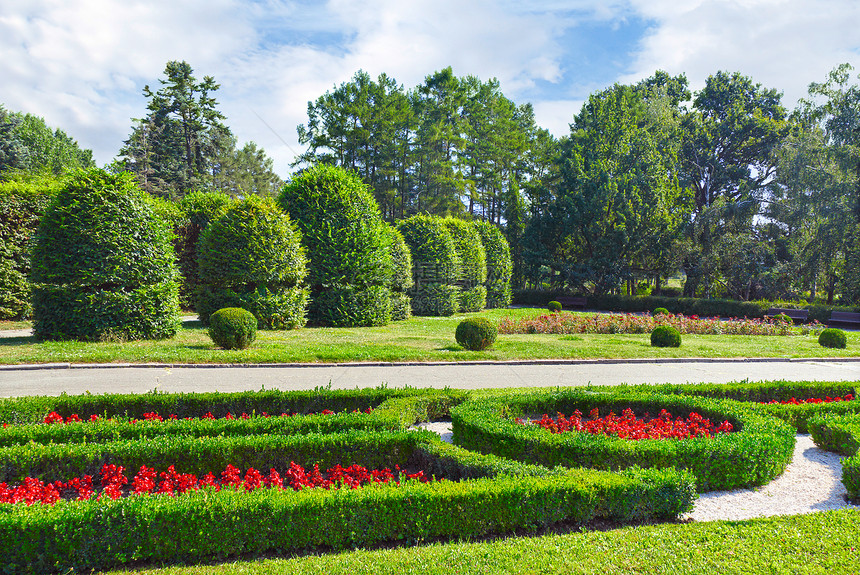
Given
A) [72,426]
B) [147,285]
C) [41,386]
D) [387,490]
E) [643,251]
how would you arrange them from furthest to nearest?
[643,251] < [147,285] < [41,386] < [72,426] < [387,490]

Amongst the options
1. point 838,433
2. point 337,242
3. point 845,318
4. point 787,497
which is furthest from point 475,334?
point 845,318

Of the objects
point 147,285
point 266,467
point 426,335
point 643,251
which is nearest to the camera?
point 266,467

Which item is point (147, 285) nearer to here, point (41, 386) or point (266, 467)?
point (41, 386)

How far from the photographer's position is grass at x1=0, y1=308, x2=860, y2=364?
11.0 meters

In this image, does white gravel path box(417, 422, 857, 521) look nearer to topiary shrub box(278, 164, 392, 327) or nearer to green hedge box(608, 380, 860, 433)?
green hedge box(608, 380, 860, 433)

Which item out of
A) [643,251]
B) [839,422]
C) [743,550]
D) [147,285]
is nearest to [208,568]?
[743,550]

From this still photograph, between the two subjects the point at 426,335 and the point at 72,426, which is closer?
the point at 72,426

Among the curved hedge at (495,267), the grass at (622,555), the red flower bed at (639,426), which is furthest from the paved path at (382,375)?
the curved hedge at (495,267)

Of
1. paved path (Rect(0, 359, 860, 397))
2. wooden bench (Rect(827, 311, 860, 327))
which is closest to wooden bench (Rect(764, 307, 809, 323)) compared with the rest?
wooden bench (Rect(827, 311, 860, 327))

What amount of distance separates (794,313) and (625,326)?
12477 mm

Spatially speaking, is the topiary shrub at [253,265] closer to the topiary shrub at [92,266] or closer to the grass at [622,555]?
the topiary shrub at [92,266]

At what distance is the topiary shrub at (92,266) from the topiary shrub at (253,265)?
9.37 ft

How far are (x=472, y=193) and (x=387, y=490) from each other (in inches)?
1658

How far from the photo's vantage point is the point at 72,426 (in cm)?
535
